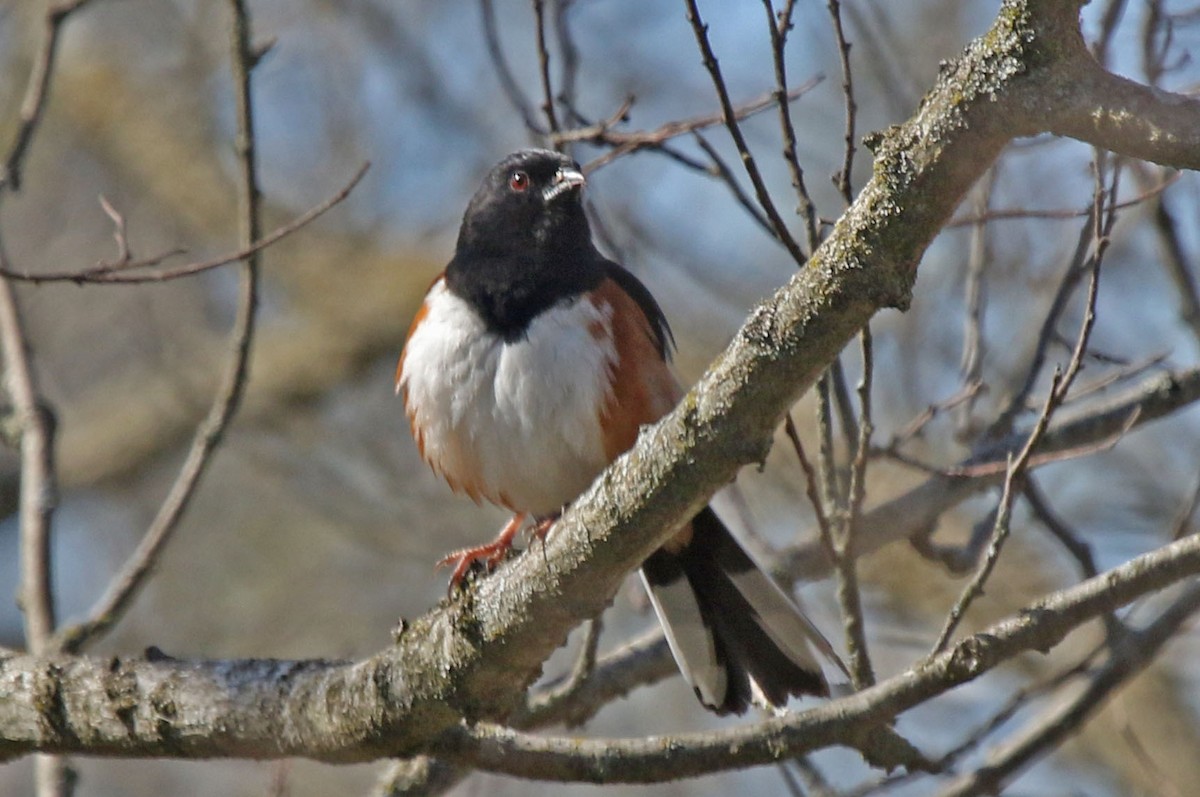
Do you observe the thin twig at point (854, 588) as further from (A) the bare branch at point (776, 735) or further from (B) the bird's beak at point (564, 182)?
(B) the bird's beak at point (564, 182)

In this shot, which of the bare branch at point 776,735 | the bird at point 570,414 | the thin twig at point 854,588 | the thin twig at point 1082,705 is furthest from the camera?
the bird at point 570,414

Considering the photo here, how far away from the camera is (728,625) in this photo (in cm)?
382

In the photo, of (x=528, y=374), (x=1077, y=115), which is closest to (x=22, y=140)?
(x=528, y=374)

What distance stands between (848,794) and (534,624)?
148 cm

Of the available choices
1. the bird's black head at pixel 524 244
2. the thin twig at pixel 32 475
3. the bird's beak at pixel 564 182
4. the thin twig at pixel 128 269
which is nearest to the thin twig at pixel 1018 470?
the bird's black head at pixel 524 244

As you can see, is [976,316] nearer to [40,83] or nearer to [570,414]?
[570,414]

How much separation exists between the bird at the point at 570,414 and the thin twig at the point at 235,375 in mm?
511

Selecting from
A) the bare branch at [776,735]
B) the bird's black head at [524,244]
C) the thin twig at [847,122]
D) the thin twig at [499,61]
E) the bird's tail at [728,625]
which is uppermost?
the thin twig at [499,61]

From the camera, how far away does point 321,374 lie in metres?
8.62

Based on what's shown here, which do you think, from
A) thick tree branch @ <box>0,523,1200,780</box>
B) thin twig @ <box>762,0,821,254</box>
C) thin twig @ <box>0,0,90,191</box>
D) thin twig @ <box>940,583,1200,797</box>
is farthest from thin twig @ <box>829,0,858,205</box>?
thin twig @ <box>0,0,90,191</box>

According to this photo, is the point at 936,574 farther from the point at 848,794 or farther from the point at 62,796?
the point at 62,796

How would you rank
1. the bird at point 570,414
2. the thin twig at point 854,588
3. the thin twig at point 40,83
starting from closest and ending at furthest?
the thin twig at point 854,588 < the bird at point 570,414 < the thin twig at point 40,83

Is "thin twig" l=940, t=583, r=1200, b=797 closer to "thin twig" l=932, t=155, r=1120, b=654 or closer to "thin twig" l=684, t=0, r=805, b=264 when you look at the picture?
"thin twig" l=932, t=155, r=1120, b=654

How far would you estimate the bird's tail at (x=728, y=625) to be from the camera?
12.0ft
